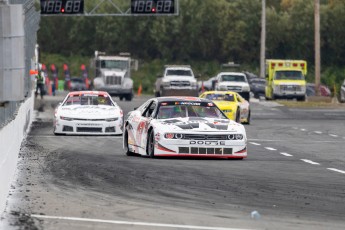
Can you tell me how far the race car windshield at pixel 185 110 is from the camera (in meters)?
25.7

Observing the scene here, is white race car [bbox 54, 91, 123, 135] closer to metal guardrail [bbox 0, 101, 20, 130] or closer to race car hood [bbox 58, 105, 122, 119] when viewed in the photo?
race car hood [bbox 58, 105, 122, 119]

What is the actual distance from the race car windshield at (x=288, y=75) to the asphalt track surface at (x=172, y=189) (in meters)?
41.5

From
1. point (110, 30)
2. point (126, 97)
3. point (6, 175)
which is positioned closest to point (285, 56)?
point (110, 30)

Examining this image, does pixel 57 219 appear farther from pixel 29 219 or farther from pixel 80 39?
pixel 80 39

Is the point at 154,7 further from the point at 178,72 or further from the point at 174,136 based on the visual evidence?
the point at 174,136

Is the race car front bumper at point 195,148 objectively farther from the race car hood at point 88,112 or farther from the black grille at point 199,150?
the race car hood at point 88,112

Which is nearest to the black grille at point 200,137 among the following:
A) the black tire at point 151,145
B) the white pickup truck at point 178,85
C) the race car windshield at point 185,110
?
the black tire at point 151,145

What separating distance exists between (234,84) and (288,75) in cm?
540

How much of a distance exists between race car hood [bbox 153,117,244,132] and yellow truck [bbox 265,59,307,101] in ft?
154

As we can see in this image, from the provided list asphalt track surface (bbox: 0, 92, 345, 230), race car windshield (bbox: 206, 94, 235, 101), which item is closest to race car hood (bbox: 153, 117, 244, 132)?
asphalt track surface (bbox: 0, 92, 345, 230)

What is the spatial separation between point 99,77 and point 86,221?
57.3 m

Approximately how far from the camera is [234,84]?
2694 inches

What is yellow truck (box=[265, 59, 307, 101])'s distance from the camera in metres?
72.1

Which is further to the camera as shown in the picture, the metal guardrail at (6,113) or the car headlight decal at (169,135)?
the car headlight decal at (169,135)
